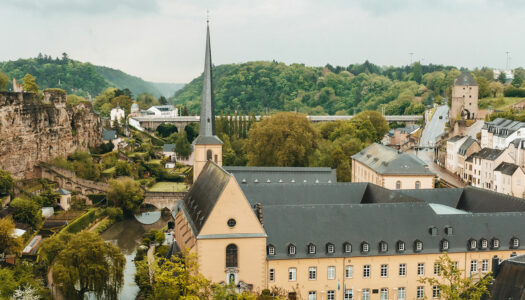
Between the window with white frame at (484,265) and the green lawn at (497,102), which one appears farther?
the green lawn at (497,102)

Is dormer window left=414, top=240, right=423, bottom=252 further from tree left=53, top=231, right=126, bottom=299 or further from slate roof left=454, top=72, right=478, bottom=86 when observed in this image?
slate roof left=454, top=72, right=478, bottom=86

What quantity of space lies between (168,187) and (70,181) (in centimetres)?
1574

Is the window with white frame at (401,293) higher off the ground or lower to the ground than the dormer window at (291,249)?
lower

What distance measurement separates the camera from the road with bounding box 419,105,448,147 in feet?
326

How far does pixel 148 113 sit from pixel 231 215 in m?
125

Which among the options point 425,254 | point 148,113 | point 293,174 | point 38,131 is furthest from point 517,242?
point 148,113

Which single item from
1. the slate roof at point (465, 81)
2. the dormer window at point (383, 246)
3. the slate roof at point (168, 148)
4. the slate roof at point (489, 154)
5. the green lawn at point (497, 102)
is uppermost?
the slate roof at point (465, 81)

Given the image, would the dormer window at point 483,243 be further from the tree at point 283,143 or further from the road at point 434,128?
the road at point 434,128

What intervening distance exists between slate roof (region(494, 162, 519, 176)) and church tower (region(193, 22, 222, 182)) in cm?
→ 3226

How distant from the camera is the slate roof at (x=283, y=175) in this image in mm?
63094

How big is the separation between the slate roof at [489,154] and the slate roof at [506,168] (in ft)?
4.33

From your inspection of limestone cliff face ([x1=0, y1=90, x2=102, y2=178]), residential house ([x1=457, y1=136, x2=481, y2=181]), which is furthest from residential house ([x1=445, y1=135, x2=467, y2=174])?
limestone cliff face ([x1=0, y1=90, x2=102, y2=178])

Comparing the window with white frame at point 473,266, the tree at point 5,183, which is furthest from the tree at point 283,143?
the window with white frame at point 473,266

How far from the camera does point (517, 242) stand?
39.6 metres
